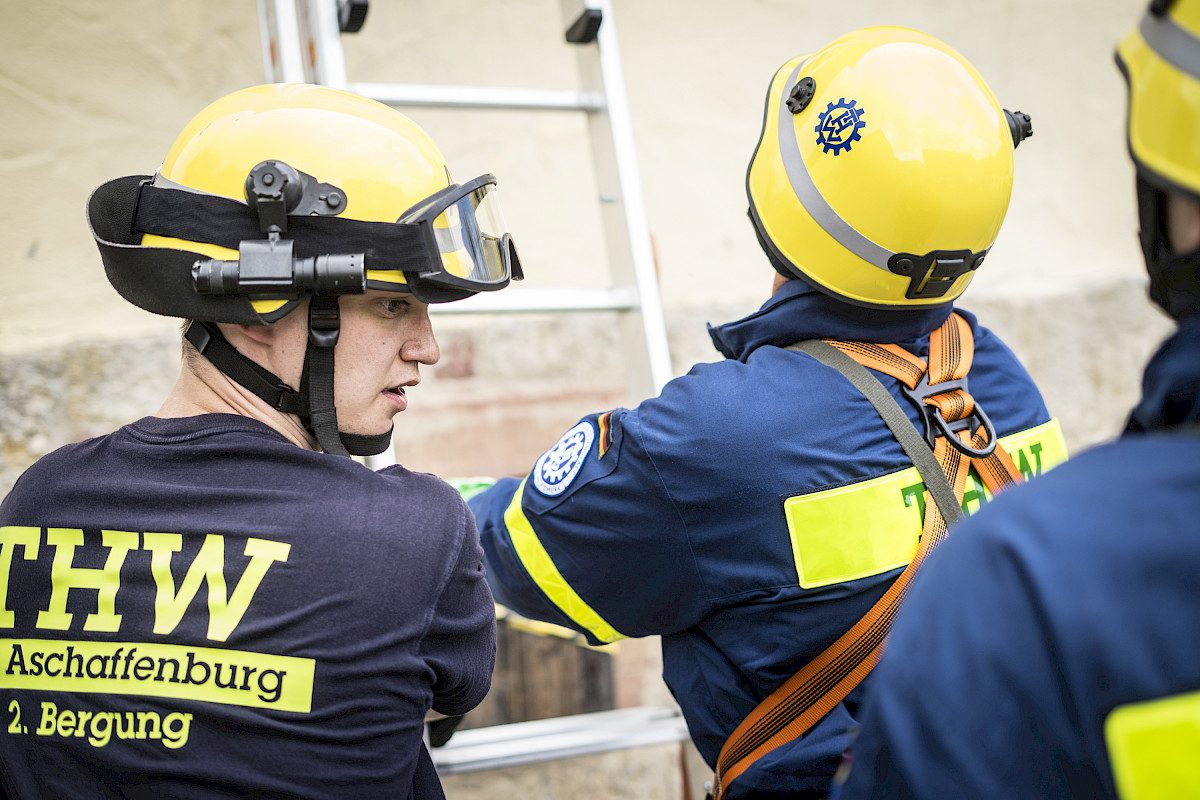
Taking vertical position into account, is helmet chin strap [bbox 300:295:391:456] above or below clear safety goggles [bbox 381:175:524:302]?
below

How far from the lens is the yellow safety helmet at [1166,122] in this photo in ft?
2.61

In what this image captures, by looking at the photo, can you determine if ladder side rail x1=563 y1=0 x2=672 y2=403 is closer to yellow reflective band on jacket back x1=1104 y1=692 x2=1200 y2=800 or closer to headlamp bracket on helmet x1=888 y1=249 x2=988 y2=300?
headlamp bracket on helmet x1=888 y1=249 x2=988 y2=300

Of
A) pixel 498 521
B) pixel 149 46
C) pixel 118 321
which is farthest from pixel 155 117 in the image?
pixel 498 521

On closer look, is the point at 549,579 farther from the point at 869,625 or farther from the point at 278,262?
the point at 278,262

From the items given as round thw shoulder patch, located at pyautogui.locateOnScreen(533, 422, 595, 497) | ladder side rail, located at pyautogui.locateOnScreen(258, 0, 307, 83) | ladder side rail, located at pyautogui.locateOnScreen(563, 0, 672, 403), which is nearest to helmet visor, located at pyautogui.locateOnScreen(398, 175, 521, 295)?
round thw shoulder patch, located at pyautogui.locateOnScreen(533, 422, 595, 497)

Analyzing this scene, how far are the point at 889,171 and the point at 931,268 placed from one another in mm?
184

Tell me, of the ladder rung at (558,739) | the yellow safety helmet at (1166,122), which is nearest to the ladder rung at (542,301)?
the ladder rung at (558,739)

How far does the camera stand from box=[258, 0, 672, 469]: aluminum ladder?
215 cm

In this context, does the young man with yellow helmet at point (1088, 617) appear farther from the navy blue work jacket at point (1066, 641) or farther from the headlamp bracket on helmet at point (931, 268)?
the headlamp bracket on helmet at point (931, 268)

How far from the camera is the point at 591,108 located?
239 cm

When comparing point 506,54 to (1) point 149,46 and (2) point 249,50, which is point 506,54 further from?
(1) point 149,46

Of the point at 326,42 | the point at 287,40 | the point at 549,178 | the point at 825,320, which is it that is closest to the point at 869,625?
the point at 825,320

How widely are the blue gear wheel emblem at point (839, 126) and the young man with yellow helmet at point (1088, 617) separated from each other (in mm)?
744

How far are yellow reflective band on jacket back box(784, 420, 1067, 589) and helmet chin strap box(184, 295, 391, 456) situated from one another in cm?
72
